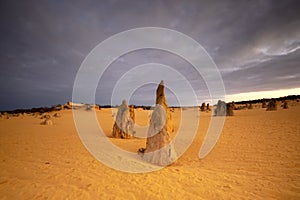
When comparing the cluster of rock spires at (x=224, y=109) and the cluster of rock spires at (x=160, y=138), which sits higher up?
the cluster of rock spires at (x=224, y=109)

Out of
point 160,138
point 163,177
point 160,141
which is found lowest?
point 163,177

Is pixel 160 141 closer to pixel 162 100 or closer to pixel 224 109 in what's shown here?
pixel 162 100

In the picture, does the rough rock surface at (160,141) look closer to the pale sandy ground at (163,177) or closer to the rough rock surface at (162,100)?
the rough rock surface at (162,100)

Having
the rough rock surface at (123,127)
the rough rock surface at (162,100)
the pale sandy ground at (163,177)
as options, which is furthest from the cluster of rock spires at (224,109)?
the rough rock surface at (162,100)

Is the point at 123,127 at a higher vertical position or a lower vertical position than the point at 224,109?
lower

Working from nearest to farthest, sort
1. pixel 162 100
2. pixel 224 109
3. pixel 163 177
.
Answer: pixel 163 177
pixel 162 100
pixel 224 109

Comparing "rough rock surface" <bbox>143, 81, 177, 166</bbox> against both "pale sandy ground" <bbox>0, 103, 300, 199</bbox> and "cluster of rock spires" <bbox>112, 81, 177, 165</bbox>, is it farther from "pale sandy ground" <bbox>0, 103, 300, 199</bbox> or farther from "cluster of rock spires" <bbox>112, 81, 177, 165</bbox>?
"pale sandy ground" <bbox>0, 103, 300, 199</bbox>

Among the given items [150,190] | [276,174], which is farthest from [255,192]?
[150,190]

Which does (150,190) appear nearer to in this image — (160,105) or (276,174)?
(160,105)

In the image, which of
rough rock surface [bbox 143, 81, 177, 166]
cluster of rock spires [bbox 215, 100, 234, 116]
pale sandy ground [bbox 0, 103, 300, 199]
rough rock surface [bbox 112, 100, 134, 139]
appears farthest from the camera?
cluster of rock spires [bbox 215, 100, 234, 116]

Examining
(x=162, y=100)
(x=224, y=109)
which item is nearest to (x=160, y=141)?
(x=162, y=100)

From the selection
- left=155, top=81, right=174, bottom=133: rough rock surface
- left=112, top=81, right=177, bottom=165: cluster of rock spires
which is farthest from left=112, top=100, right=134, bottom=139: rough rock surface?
left=155, top=81, right=174, bottom=133: rough rock surface

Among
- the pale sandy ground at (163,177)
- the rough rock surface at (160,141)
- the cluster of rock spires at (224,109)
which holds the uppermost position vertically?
the cluster of rock spires at (224,109)

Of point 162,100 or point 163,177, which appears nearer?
point 163,177
